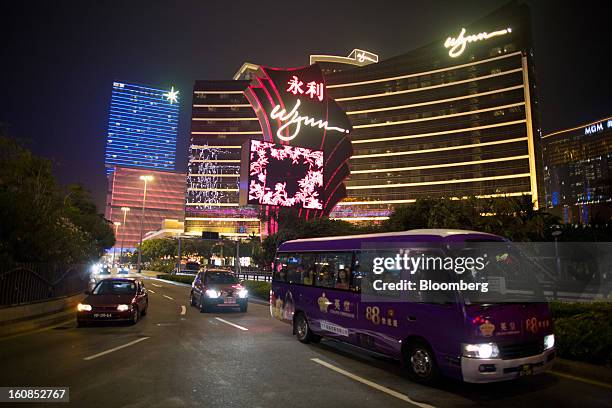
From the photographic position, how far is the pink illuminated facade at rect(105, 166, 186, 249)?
183 metres

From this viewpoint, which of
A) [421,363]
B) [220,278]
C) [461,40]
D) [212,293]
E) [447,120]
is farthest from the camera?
[461,40]

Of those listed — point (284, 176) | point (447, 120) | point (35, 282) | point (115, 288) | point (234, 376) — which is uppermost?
point (447, 120)

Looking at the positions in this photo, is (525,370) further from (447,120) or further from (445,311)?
(447,120)

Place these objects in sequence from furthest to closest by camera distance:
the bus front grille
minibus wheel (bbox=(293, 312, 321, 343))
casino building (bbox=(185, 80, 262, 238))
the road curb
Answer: casino building (bbox=(185, 80, 262, 238)) < minibus wheel (bbox=(293, 312, 321, 343)) < the road curb < the bus front grille

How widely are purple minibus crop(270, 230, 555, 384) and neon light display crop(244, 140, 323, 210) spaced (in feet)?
82.0

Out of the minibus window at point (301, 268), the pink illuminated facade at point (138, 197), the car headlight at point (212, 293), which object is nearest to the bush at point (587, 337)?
the minibus window at point (301, 268)

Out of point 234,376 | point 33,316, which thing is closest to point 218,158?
point 33,316

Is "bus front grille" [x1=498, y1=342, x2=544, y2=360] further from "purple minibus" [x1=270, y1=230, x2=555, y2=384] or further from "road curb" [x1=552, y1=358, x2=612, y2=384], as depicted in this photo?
"road curb" [x1=552, y1=358, x2=612, y2=384]

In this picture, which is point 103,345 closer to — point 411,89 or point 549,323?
point 549,323

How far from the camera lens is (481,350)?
5.83m

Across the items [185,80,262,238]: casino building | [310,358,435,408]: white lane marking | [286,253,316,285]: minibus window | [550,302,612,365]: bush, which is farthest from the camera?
[185,80,262,238]: casino building

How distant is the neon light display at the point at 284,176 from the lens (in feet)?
110

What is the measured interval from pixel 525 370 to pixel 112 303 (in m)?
11.6

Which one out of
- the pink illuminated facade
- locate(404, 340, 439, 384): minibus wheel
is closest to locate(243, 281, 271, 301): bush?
locate(404, 340, 439, 384): minibus wheel
